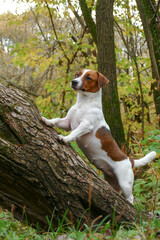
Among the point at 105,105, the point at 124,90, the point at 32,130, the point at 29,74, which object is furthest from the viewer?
the point at 29,74

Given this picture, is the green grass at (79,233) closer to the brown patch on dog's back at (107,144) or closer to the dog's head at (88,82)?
the brown patch on dog's back at (107,144)

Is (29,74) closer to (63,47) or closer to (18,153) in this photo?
(63,47)

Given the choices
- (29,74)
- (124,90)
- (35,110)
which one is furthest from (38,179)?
(29,74)

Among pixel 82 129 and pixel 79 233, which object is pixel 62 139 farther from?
pixel 79 233

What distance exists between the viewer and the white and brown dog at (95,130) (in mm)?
3035

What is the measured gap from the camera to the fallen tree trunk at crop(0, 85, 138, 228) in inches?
85.7

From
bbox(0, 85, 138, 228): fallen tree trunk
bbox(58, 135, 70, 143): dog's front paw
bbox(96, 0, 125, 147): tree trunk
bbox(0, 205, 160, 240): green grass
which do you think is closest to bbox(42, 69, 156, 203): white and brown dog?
bbox(58, 135, 70, 143): dog's front paw

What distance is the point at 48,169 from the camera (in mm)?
2260

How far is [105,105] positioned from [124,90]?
9.05 ft

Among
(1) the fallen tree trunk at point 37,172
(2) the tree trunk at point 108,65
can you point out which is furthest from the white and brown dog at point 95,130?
(2) the tree trunk at point 108,65

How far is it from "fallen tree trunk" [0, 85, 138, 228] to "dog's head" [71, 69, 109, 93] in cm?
74

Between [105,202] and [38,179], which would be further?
[105,202]

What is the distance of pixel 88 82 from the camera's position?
3104 mm

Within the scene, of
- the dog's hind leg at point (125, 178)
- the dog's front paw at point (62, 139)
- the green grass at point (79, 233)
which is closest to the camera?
the green grass at point (79, 233)
